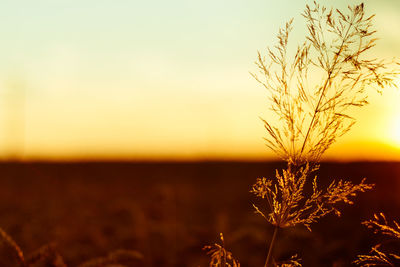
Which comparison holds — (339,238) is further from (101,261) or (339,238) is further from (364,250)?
(101,261)

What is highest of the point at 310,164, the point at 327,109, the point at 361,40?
the point at 361,40

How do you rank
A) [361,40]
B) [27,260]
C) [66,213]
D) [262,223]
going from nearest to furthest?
[361,40], [27,260], [262,223], [66,213]

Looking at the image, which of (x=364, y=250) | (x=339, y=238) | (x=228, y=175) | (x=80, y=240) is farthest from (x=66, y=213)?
(x=228, y=175)

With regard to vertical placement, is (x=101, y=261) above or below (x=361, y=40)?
below

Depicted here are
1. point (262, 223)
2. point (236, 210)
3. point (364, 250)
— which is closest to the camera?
point (364, 250)

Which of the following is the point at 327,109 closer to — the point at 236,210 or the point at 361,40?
the point at 361,40

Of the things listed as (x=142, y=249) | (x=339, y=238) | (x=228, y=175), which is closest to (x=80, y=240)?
(x=142, y=249)

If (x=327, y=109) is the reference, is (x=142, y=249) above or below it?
below

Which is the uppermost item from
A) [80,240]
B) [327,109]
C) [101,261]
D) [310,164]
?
[327,109]

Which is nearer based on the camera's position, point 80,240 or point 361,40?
point 361,40

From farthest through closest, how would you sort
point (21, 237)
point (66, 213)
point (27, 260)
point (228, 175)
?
point (228, 175)
point (66, 213)
point (21, 237)
point (27, 260)

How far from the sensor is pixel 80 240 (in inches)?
270

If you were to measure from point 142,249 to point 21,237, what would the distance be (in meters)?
1.85

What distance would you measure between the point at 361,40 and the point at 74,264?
4.43 metres
